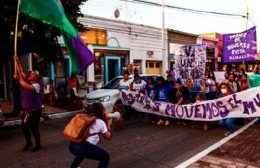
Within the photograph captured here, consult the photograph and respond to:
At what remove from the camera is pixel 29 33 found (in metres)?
11.3

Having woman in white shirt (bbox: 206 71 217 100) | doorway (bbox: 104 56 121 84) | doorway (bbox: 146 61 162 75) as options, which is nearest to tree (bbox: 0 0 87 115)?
woman in white shirt (bbox: 206 71 217 100)

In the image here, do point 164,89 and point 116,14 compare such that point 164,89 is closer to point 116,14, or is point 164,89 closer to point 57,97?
point 57,97

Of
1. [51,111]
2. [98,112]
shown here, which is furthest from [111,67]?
[98,112]

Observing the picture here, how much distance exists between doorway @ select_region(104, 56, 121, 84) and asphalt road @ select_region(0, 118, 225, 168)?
11145mm

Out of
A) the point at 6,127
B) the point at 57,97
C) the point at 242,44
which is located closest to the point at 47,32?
the point at 6,127

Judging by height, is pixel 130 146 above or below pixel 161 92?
below

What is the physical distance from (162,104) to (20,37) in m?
5.45

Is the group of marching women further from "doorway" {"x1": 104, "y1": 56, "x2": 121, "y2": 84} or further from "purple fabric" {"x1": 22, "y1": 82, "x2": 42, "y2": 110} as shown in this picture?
"doorway" {"x1": 104, "y1": 56, "x2": 121, "y2": 84}

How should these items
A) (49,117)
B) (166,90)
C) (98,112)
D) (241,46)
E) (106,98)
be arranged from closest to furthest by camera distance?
1. (98,112)
2. (166,90)
3. (106,98)
4. (49,117)
5. (241,46)

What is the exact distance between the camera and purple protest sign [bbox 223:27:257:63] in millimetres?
14234

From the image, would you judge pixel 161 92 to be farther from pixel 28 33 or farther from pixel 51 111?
pixel 51 111

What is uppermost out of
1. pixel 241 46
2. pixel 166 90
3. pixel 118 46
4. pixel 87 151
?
pixel 118 46

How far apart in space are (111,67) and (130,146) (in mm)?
14905

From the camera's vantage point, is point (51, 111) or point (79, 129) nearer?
point (79, 129)
